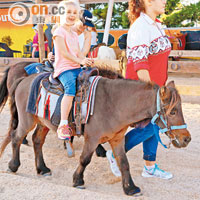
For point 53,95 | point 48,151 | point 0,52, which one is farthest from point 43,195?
point 0,52

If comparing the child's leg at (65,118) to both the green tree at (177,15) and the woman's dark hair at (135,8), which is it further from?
the green tree at (177,15)

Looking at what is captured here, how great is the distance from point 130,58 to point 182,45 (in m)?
9.84

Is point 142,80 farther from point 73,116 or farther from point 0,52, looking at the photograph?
point 0,52

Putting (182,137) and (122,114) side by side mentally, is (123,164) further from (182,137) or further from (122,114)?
(182,137)

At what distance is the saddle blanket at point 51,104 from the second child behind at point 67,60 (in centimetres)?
12

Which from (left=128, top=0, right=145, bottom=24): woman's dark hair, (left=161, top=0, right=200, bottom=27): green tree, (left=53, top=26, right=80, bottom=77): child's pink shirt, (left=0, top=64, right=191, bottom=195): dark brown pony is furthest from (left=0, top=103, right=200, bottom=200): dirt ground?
(left=161, top=0, right=200, bottom=27): green tree

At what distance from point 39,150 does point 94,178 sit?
2.58 ft

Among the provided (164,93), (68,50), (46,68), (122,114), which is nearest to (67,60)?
(68,50)

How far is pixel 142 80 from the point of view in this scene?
9.32 ft

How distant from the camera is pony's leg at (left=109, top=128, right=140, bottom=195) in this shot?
2.98 metres

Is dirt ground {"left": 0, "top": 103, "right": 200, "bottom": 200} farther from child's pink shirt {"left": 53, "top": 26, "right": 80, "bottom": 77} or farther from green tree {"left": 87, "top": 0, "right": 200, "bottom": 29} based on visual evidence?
green tree {"left": 87, "top": 0, "right": 200, "bottom": 29}

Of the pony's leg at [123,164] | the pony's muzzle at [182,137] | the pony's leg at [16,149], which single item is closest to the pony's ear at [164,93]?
the pony's muzzle at [182,137]

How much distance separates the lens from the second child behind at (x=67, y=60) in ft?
9.63

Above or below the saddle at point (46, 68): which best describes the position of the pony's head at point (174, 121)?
below
